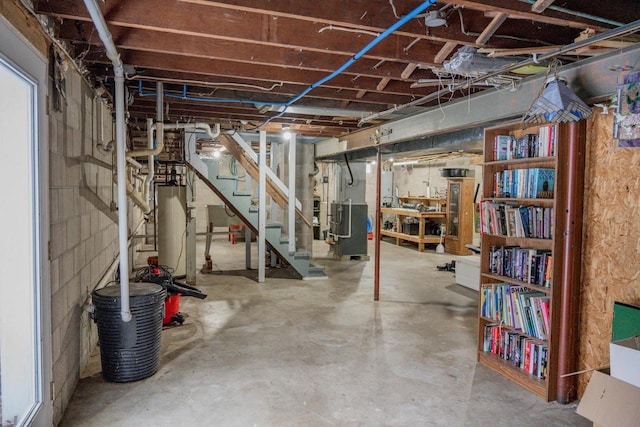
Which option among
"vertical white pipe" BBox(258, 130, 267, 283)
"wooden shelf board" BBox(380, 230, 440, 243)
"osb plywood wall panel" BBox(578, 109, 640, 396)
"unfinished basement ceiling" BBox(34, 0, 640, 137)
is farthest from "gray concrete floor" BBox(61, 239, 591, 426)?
"wooden shelf board" BBox(380, 230, 440, 243)

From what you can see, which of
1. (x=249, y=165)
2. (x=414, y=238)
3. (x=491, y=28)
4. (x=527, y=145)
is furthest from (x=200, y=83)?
(x=414, y=238)

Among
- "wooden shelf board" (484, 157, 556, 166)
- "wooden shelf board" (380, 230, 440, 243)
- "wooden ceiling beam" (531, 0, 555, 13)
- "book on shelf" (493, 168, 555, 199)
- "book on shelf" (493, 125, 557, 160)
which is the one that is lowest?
"wooden shelf board" (380, 230, 440, 243)

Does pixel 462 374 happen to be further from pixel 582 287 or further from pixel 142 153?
pixel 142 153

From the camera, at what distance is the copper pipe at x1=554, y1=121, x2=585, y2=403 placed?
103 inches

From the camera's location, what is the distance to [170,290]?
12.4 feet

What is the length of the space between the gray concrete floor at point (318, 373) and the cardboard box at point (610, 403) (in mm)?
520

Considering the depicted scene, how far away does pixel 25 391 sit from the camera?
2045 millimetres

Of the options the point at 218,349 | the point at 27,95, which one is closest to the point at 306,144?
the point at 218,349

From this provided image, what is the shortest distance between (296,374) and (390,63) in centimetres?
243

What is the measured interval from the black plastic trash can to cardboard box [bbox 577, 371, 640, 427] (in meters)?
2.57

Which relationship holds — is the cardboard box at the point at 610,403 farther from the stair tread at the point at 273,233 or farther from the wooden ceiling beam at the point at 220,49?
the stair tread at the point at 273,233

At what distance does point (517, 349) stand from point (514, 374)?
0.18m

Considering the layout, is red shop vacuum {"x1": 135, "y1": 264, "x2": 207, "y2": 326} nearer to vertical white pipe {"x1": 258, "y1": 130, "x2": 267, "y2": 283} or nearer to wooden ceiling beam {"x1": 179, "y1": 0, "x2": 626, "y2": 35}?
vertical white pipe {"x1": 258, "y1": 130, "x2": 267, "y2": 283}

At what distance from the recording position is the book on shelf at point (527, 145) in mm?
2785
